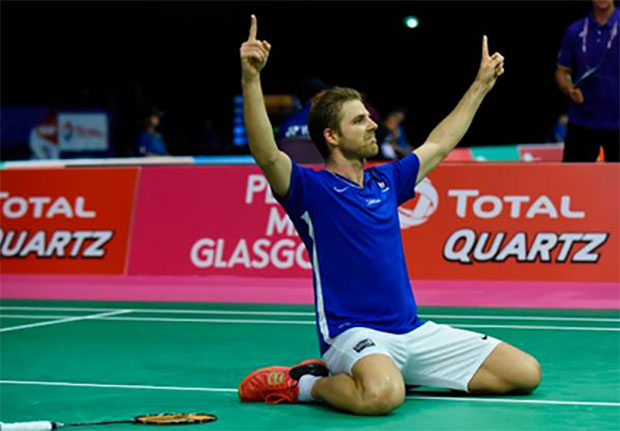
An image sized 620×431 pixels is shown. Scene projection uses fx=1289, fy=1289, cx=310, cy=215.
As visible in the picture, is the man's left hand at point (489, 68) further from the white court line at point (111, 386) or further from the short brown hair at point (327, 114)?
the white court line at point (111, 386)

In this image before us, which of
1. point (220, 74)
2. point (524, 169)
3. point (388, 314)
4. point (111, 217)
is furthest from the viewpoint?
point (220, 74)

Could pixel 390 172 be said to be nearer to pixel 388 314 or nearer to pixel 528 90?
pixel 388 314

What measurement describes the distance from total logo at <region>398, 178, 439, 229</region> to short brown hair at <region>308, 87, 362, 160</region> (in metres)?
4.50

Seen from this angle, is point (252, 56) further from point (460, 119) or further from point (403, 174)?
point (460, 119)

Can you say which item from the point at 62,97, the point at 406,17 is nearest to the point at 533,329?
the point at 406,17

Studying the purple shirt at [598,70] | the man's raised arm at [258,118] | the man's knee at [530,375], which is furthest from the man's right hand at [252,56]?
the purple shirt at [598,70]

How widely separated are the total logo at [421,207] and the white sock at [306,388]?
4683 millimetres

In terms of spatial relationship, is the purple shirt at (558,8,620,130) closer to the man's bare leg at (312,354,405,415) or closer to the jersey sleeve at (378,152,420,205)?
the jersey sleeve at (378,152,420,205)

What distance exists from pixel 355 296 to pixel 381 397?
1.91 ft

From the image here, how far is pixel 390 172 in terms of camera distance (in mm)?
6531

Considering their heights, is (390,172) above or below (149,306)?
above

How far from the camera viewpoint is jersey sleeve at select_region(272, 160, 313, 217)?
19.9 ft

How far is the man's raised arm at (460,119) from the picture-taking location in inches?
259

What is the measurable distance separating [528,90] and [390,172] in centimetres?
2621
